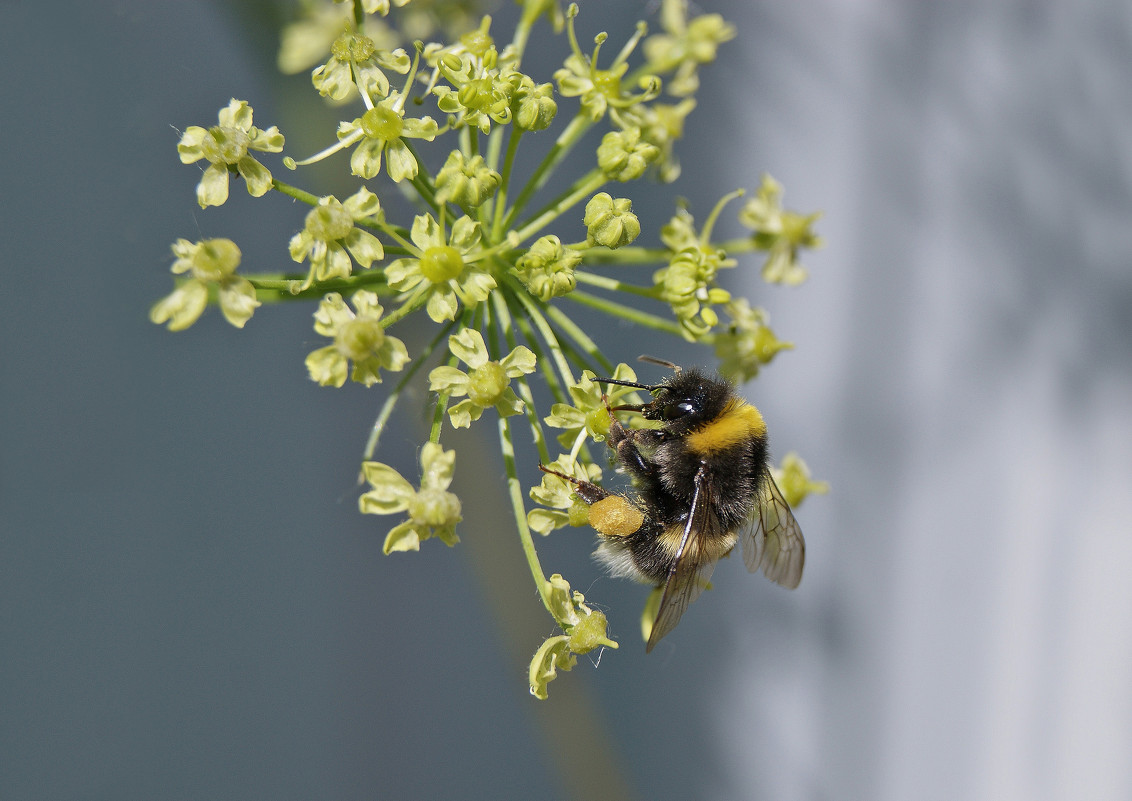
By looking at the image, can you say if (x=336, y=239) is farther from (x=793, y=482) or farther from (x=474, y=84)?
(x=793, y=482)

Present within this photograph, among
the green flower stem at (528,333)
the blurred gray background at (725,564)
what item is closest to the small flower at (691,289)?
the green flower stem at (528,333)

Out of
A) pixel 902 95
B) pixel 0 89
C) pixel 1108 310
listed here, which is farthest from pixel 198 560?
pixel 1108 310

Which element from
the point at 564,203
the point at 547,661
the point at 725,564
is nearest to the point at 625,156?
the point at 564,203

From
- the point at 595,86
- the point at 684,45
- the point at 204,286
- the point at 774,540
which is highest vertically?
the point at 684,45

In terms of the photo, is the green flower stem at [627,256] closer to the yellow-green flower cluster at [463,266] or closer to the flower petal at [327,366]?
the yellow-green flower cluster at [463,266]

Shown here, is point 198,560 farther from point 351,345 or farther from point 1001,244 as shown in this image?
point 1001,244
